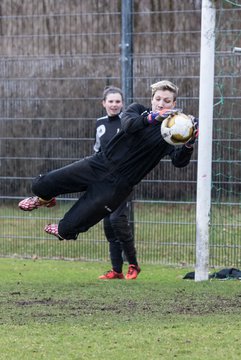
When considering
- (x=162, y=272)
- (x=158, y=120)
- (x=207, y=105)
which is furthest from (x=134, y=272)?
(x=158, y=120)

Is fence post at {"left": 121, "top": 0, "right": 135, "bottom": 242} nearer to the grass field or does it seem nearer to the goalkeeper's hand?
the grass field

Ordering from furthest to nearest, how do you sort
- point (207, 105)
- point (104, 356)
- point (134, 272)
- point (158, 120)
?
point (134, 272) < point (207, 105) < point (158, 120) < point (104, 356)

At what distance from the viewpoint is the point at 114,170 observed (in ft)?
27.4

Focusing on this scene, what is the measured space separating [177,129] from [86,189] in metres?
1.20

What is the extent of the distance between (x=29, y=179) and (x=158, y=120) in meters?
4.58

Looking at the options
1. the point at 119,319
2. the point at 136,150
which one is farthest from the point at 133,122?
the point at 119,319

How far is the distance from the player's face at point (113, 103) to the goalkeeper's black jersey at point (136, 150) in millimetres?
1849

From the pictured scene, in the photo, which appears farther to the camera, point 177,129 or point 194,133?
point 194,133

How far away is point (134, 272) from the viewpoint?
1045 centimetres

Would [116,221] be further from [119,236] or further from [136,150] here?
[136,150]

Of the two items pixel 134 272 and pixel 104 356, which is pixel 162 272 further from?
pixel 104 356

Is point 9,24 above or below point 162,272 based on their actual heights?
above

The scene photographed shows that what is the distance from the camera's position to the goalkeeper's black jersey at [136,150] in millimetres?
8328

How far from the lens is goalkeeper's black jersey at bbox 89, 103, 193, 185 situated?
27.3 feet
